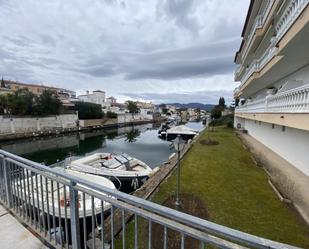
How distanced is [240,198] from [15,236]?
6.21 meters

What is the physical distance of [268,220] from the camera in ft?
17.5

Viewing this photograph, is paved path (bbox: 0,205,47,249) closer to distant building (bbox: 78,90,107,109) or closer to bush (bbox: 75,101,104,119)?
bush (bbox: 75,101,104,119)

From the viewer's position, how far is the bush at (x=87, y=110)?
159ft

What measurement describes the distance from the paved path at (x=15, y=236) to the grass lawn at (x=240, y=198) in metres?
2.28

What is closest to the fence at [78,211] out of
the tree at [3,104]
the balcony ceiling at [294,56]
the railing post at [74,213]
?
the railing post at [74,213]

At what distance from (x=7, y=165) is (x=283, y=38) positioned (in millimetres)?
9049

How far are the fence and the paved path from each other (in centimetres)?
10

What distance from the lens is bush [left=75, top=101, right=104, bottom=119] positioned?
48438 millimetres

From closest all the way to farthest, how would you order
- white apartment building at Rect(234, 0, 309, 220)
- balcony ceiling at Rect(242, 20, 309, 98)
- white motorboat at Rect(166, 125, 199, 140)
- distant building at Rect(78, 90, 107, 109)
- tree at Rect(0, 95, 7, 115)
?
white apartment building at Rect(234, 0, 309, 220) → balcony ceiling at Rect(242, 20, 309, 98) → tree at Rect(0, 95, 7, 115) → white motorboat at Rect(166, 125, 199, 140) → distant building at Rect(78, 90, 107, 109)

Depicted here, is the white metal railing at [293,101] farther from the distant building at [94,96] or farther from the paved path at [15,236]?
the distant building at [94,96]

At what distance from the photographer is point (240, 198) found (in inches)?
261

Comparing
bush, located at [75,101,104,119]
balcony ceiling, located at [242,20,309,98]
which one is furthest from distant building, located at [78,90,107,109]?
balcony ceiling, located at [242,20,309,98]

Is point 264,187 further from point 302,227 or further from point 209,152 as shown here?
point 209,152

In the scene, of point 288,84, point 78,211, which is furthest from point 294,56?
point 78,211
